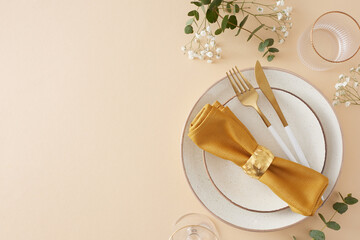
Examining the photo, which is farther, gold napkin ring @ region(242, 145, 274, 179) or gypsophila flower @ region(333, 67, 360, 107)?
gypsophila flower @ region(333, 67, 360, 107)

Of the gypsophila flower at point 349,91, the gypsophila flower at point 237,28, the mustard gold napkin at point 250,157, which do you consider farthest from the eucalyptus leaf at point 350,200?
the gypsophila flower at point 237,28

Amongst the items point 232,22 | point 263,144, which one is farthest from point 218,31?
point 263,144

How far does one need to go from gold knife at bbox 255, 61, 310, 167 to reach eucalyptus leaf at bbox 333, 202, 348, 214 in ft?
0.46

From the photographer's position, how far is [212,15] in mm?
792

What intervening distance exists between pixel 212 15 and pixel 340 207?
1.84 feet

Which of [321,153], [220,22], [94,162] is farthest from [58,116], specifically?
[321,153]

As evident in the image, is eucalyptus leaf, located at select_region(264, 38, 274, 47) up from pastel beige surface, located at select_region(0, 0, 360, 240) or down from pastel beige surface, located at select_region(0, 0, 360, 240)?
up

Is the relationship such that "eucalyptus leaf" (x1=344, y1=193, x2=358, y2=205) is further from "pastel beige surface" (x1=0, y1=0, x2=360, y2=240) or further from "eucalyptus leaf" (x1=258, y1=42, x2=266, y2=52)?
"eucalyptus leaf" (x1=258, y1=42, x2=266, y2=52)

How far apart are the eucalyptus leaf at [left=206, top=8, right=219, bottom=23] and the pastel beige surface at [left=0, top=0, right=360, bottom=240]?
0.09 meters

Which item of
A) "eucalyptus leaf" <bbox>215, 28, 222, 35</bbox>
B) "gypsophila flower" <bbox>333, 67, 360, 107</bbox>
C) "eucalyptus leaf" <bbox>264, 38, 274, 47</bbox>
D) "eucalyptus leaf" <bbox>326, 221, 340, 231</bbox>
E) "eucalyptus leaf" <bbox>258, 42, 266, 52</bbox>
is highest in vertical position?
"eucalyptus leaf" <bbox>215, 28, 222, 35</bbox>

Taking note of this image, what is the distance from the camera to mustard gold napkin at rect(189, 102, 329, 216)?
2.43 feet

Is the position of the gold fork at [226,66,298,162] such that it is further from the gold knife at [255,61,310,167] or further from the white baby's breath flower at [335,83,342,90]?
the white baby's breath flower at [335,83,342,90]

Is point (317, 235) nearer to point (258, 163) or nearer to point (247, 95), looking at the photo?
point (258, 163)

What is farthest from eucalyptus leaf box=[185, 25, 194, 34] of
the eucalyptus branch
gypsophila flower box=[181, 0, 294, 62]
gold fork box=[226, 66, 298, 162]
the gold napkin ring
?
the eucalyptus branch
